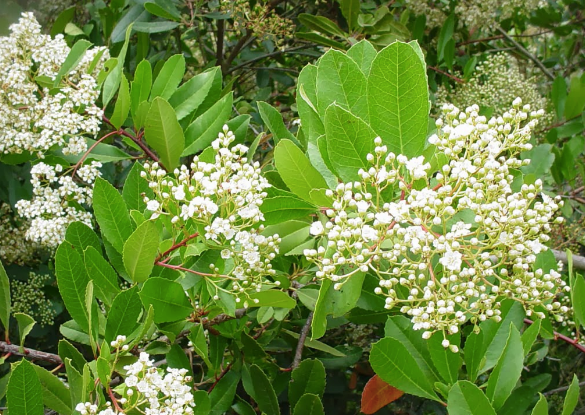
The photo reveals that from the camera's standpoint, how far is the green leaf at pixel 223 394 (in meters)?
1.77

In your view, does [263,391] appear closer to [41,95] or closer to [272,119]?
[272,119]

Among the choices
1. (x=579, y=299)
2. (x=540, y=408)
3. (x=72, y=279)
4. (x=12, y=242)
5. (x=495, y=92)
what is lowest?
(x=12, y=242)

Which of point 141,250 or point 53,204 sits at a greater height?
point 141,250

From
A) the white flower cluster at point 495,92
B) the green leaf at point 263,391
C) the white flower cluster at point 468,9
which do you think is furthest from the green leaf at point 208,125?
the white flower cluster at point 468,9

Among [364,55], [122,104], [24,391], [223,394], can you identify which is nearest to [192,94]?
[122,104]

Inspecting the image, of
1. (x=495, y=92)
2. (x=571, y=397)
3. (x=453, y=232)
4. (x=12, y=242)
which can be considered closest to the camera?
(x=453, y=232)

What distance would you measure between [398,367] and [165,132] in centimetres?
99

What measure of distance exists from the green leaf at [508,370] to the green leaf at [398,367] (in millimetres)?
155

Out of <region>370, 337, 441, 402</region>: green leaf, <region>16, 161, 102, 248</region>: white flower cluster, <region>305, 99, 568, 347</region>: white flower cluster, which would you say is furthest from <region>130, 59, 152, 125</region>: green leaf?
<region>370, 337, 441, 402</region>: green leaf

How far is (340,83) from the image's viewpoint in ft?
4.64

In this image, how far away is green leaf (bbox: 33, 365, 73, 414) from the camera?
1.41 meters

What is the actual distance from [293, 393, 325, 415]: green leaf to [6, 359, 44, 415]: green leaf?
0.70 metres

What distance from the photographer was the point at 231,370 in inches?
73.4

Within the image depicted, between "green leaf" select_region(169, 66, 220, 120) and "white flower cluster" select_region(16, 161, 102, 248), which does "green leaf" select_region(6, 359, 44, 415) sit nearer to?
"white flower cluster" select_region(16, 161, 102, 248)
